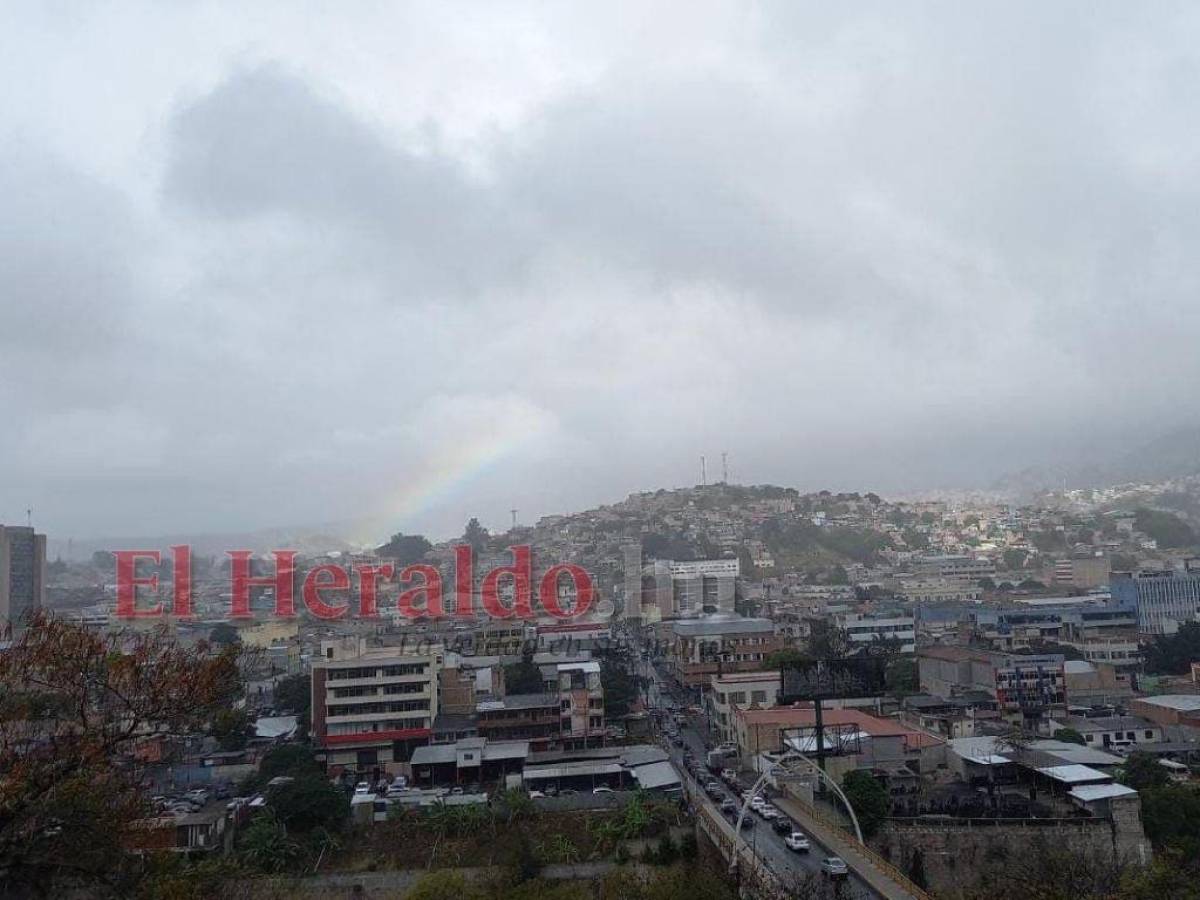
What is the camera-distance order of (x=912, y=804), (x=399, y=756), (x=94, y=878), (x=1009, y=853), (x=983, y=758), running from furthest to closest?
(x=399, y=756), (x=983, y=758), (x=912, y=804), (x=1009, y=853), (x=94, y=878)

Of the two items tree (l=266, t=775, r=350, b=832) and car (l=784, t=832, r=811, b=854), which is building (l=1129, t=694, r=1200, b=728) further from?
tree (l=266, t=775, r=350, b=832)

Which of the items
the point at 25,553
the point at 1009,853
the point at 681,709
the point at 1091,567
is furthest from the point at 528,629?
the point at 1091,567

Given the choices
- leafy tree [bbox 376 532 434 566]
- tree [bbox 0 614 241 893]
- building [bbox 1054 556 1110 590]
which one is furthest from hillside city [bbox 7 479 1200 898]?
leafy tree [bbox 376 532 434 566]

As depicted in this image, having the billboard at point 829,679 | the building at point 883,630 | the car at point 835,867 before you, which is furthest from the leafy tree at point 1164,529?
the car at point 835,867

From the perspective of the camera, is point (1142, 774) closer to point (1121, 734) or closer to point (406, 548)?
point (1121, 734)

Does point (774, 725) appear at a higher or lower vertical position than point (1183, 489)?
lower

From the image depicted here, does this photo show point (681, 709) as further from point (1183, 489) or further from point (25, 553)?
point (1183, 489)

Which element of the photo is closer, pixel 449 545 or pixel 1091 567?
pixel 1091 567
